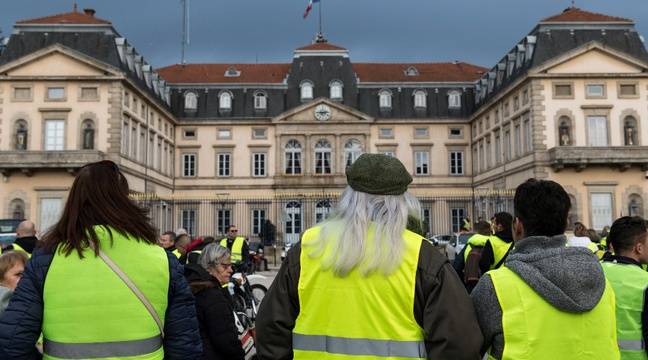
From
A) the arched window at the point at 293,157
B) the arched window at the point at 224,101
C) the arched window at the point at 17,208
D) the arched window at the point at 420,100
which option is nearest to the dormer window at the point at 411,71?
the arched window at the point at 420,100

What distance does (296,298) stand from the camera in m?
2.69

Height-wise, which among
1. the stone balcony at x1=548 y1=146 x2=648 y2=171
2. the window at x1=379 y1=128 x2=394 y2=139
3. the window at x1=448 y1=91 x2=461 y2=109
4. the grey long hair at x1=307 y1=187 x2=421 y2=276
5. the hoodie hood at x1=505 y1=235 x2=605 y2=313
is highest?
the window at x1=448 y1=91 x2=461 y2=109

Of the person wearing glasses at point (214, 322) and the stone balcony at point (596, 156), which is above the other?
the stone balcony at point (596, 156)

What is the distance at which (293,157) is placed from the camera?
42.7 m

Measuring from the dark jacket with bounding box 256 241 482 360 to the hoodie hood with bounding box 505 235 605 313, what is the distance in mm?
339

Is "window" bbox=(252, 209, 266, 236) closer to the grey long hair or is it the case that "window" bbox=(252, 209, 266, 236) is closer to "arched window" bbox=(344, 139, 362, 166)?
"arched window" bbox=(344, 139, 362, 166)

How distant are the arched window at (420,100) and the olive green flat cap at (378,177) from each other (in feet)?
135

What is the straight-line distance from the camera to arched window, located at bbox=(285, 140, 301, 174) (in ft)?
140

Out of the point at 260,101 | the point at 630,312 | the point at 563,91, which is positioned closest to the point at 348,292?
the point at 630,312

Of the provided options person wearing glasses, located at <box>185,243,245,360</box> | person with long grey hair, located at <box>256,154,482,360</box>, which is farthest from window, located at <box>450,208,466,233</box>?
person with long grey hair, located at <box>256,154,482,360</box>

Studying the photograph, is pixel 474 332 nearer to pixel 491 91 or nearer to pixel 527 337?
pixel 527 337

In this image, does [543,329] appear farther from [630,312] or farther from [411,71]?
[411,71]

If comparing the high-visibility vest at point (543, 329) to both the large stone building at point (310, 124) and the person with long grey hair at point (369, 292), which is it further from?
the large stone building at point (310, 124)

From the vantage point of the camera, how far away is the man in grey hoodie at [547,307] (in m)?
2.59
